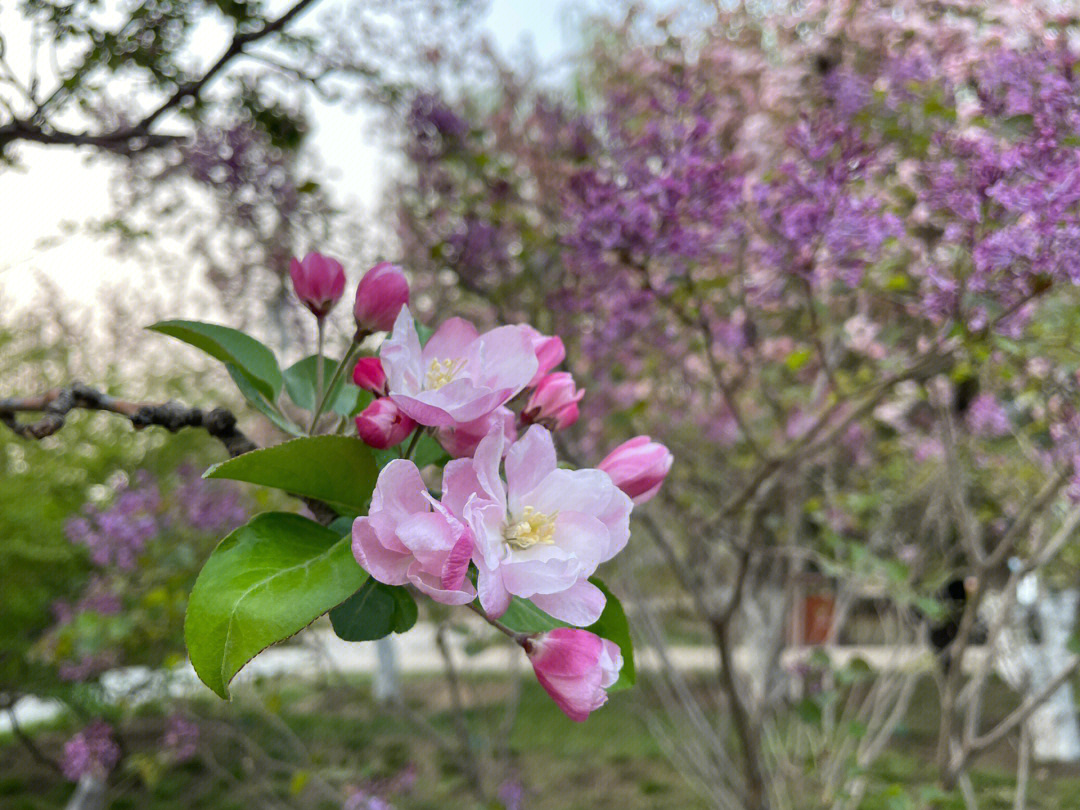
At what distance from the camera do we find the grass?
12.4 feet

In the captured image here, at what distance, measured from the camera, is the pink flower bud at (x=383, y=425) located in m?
0.55

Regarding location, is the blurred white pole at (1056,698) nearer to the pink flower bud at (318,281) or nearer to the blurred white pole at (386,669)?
the blurred white pole at (386,669)

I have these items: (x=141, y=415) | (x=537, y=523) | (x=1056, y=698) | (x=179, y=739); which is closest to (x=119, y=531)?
(x=179, y=739)

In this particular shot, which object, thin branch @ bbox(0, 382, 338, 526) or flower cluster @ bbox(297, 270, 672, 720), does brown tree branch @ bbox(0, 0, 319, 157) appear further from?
flower cluster @ bbox(297, 270, 672, 720)

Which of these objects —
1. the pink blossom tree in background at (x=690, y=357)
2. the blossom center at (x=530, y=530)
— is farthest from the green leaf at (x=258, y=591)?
the blossom center at (x=530, y=530)

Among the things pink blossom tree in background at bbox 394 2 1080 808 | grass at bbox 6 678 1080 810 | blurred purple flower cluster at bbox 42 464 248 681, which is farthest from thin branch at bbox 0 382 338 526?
grass at bbox 6 678 1080 810

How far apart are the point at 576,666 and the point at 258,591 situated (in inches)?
8.1

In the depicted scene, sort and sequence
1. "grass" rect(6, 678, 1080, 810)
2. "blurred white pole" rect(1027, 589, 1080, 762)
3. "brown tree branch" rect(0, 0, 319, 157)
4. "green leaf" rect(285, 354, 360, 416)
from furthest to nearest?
"blurred white pole" rect(1027, 589, 1080, 762) < "grass" rect(6, 678, 1080, 810) < "brown tree branch" rect(0, 0, 319, 157) < "green leaf" rect(285, 354, 360, 416)

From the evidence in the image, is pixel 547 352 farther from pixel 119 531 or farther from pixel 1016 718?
pixel 119 531

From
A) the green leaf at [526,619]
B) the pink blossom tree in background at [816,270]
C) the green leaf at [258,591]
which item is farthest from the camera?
the pink blossom tree in background at [816,270]

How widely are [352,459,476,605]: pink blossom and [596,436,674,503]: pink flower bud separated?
18 centimetres

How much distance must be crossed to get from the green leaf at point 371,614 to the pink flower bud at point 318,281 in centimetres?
23

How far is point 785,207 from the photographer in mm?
1701

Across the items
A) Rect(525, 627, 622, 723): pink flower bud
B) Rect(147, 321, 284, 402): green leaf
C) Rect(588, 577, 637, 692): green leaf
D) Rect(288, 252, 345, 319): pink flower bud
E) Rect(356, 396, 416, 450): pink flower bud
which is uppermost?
Rect(288, 252, 345, 319): pink flower bud
